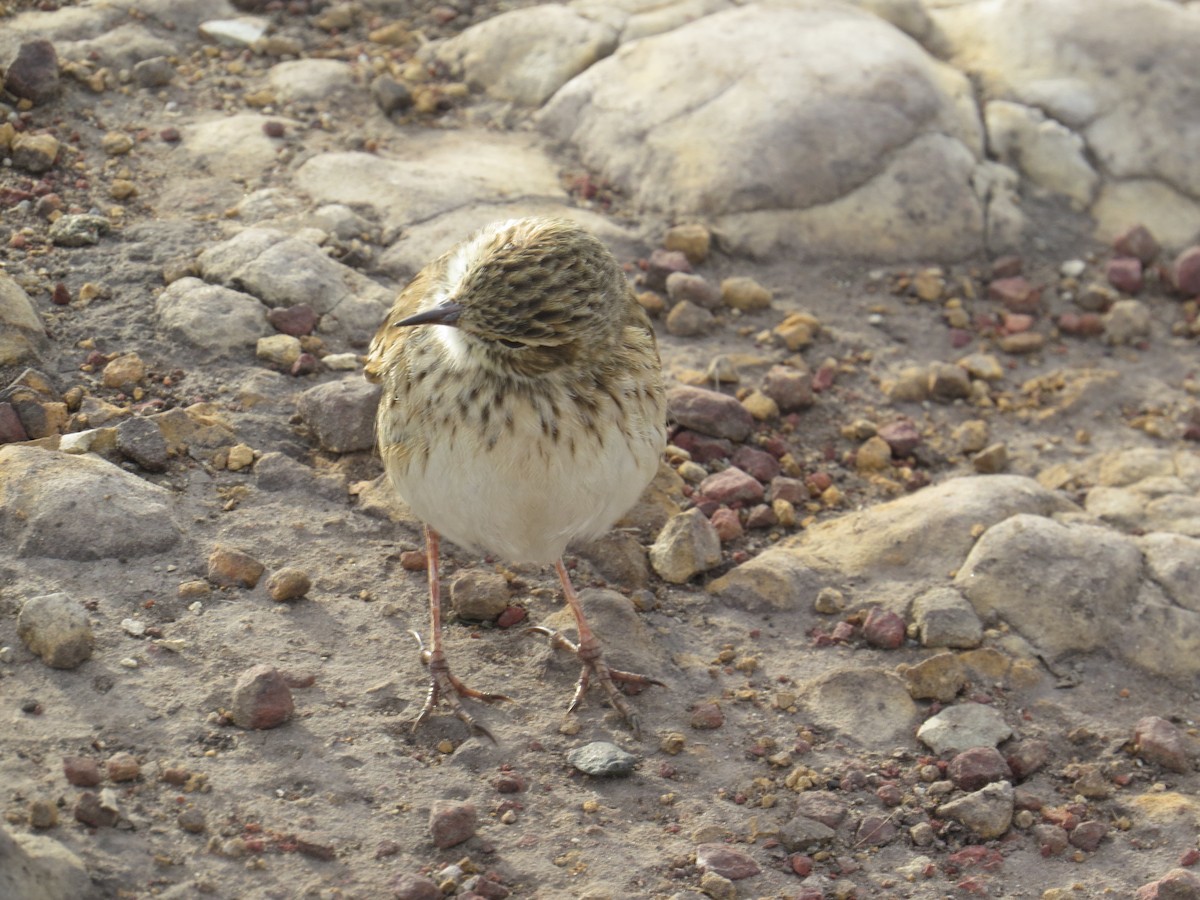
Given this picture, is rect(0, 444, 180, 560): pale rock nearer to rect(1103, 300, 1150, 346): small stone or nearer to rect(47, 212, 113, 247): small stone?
rect(47, 212, 113, 247): small stone

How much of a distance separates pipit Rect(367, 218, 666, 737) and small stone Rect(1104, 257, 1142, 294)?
3.79 metres

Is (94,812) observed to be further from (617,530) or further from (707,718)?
(617,530)

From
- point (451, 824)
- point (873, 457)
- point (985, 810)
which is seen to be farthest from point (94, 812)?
point (873, 457)

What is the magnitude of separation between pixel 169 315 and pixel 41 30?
2574 mm

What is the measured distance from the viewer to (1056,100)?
8273 mm

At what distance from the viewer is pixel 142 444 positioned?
17.6 ft

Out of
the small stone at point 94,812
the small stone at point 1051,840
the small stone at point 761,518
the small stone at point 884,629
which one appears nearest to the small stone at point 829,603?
the small stone at point 884,629

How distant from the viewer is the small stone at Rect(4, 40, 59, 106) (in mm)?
7043

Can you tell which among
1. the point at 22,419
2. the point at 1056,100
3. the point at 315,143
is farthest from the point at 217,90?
the point at 1056,100

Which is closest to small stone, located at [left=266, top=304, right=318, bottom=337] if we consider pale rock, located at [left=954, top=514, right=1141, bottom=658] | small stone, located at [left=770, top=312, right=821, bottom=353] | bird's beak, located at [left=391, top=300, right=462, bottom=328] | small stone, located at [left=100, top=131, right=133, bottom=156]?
small stone, located at [left=100, top=131, right=133, bottom=156]

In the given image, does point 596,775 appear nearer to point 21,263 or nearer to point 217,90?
point 21,263

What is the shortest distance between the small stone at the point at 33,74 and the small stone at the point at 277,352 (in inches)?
83.2

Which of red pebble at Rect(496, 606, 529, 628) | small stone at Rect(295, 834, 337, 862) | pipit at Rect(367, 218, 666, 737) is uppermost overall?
pipit at Rect(367, 218, 666, 737)

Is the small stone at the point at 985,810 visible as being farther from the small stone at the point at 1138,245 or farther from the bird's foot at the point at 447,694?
the small stone at the point at 1138,245
